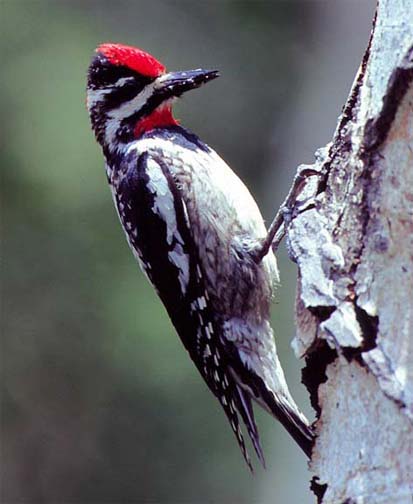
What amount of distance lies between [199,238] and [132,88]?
0.59 meters

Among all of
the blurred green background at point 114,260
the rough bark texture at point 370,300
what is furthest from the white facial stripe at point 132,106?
the blurred green background at point 114,260

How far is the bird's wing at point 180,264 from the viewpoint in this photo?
379 centimetres

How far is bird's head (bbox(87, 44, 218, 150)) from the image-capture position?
389 centimetres

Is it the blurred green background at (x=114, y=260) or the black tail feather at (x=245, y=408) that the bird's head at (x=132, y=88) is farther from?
the blurred green background at (x=114, y=260)

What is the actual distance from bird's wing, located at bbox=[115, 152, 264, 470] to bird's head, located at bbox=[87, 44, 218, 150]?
180mm

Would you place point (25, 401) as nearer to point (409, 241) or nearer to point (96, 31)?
point (96, 31)

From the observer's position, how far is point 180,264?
152 inches

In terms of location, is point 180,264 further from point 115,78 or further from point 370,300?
point 370,300

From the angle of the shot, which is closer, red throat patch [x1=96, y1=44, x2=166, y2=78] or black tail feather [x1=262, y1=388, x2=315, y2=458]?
black tail feather [x1=262, y1=388, x2=315, y2=458]

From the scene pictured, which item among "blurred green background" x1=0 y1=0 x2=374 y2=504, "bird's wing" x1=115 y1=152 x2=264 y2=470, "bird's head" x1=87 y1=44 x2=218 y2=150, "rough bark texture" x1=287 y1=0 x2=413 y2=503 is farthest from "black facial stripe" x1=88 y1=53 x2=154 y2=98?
"blurred green background" x1=0 y1=0 x2=374 y2=504

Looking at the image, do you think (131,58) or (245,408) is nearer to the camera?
(245,408)

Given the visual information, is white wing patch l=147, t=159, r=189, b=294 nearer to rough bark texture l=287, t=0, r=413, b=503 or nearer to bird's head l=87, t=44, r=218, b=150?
bird's head l=87, t=44, r=218, b=150

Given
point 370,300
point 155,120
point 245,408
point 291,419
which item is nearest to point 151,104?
point 155,120

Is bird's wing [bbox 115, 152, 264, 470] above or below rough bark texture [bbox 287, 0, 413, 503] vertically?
above
